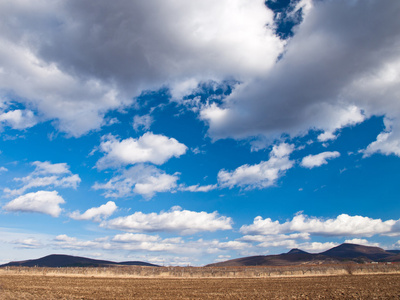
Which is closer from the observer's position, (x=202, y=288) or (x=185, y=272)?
(x=202, y=288)

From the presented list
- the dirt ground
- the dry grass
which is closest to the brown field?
the dirt ground

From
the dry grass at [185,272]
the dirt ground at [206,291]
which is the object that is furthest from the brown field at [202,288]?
the dry grass at [185,272]

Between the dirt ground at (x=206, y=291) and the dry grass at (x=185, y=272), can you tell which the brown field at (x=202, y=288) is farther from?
the dry grass at (x=185, y=272)

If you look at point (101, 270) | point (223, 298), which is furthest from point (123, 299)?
point (101, 270)

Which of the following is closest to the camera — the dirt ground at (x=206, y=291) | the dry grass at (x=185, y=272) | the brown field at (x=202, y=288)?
the dirt ground at (x=206, y=291)

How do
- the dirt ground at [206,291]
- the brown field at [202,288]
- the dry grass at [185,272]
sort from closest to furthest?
the dirt ground at [206,291], the brown field at [202,288], the dry grass at [185,272]

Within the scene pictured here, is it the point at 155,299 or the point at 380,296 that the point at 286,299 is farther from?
the point at 155,299

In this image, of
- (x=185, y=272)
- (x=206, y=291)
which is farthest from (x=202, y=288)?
(x=185, y=272)

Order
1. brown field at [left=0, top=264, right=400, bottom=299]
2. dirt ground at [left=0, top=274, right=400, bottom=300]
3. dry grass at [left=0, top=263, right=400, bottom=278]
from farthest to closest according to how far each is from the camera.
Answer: dry grass at [left=0, top=263, right=400, bottom=278]
brown field at [left=0, top=264, right=400, bottom=299]
dirt ground at [left=0, top=274, right=400, bottom=300]

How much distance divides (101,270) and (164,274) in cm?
1999

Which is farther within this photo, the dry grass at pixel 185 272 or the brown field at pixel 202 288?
the dry grass at pixel 185 272

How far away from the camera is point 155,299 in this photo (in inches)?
1195

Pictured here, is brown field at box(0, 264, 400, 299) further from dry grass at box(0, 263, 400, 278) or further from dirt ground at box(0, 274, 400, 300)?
dry grass at box(0, 263, 400, 278)

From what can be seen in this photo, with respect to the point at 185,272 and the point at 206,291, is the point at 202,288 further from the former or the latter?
the point at 185,272
